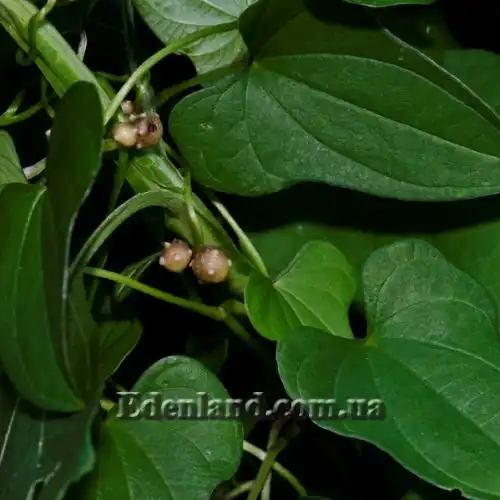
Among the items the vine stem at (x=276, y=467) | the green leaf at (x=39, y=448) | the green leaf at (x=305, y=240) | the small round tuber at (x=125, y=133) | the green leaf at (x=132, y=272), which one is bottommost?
the vine stem at (x=276, y=467)

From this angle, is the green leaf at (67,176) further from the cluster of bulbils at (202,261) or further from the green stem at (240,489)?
the green stem at (240,489)

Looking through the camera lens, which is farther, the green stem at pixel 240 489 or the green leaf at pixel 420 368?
the green stem at pixel 240 489

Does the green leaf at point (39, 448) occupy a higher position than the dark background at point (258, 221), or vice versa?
the green leaf at point (39, 448)

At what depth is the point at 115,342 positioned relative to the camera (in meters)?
0.59

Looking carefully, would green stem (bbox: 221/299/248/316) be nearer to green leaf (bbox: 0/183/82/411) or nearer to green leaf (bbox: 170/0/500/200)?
green leaf (bbox: 170/0/500/200)

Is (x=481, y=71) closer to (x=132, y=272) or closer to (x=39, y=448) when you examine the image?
(x=132, y=272)

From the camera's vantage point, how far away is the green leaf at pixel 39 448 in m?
0.43

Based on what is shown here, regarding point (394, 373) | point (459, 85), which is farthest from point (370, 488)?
point (459, 85)

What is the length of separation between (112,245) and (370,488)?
0.83ft

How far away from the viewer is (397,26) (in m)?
0.65

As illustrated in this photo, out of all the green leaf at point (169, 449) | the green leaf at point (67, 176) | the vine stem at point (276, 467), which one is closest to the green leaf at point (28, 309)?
the green leaf at point (67, 176)

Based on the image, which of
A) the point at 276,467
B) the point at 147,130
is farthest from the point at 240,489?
the point at 147,130

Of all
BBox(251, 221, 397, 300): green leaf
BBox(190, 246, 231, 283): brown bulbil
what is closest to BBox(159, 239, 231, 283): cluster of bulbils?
BBox(190, 246, 231, 283): brown bulbil

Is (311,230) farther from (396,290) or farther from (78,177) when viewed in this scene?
(78,177)
